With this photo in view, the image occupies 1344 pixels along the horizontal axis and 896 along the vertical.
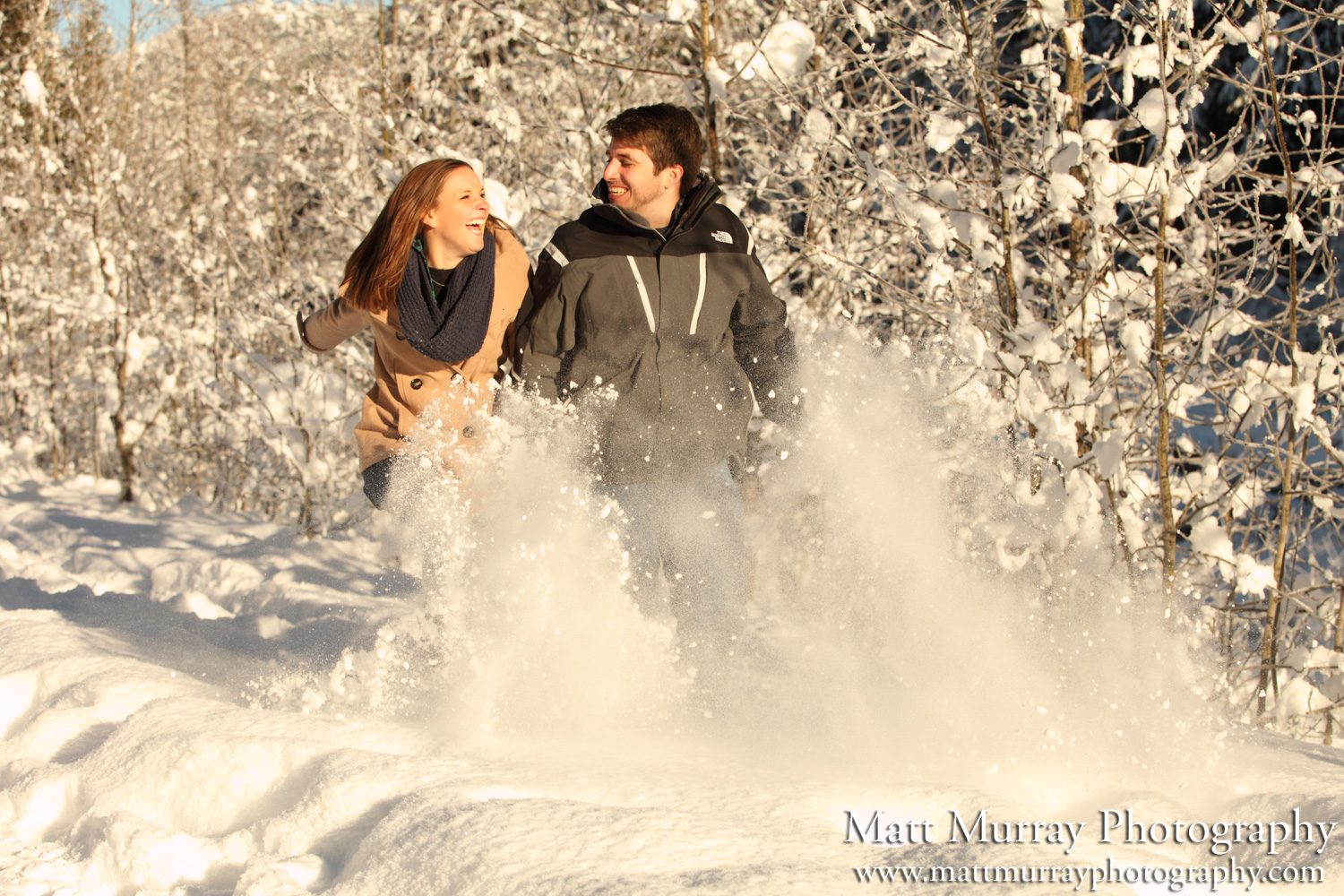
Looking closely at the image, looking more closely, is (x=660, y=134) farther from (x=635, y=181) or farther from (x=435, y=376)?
(x=435, y=376)

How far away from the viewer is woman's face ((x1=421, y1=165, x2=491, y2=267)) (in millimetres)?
2633

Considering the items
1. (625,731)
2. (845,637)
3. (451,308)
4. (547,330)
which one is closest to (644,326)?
(547,330)

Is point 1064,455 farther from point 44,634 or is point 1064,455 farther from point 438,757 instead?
point 44,634

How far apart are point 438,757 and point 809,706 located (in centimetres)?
98

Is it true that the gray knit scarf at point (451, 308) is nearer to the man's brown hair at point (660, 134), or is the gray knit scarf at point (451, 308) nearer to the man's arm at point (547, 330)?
the man's arm at point (547, 330)

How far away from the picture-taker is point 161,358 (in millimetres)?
7828

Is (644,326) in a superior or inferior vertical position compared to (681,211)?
inferior

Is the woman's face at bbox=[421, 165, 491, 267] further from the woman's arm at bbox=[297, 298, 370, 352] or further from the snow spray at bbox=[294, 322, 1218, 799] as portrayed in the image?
the snow spray at bbox=[294, 322, 1218, 799]

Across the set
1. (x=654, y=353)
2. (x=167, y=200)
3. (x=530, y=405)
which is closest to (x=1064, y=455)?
(x=654, y=353)

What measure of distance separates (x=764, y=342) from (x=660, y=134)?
2.03 feet

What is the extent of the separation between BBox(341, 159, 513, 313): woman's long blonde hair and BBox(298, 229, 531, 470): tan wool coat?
51 millimetres

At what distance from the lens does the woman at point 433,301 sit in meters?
2.61

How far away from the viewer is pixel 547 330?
2.60 m

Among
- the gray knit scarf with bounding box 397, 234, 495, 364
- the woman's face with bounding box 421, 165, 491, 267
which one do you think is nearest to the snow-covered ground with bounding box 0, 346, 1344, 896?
the gray knit scarf with bounding box 397, 234, 495, 364
